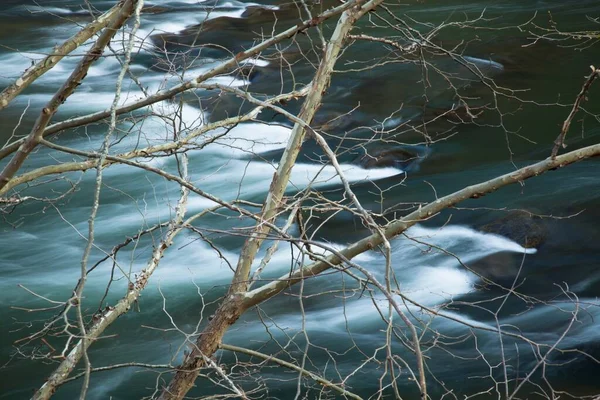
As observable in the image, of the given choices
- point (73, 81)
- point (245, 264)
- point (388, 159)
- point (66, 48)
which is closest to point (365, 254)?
point (388, 159)

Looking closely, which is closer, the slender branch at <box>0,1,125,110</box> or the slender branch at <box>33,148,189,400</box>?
the slender branch at <box>0,1,125,110</box>

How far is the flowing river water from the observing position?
5516 mm

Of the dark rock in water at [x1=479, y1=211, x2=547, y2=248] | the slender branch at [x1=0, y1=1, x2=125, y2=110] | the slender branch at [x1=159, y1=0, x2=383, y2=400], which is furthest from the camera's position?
the dark rock in water at [x1=479, y1=211, x2=547, y2=248]

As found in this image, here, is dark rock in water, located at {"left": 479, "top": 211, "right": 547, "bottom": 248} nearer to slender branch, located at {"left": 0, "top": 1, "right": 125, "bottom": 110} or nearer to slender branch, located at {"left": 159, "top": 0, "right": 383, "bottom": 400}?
slender branch, located at {"left": 159, "top": 0, "right": 383, "bottom": 400}

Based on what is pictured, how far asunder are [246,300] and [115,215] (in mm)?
5783

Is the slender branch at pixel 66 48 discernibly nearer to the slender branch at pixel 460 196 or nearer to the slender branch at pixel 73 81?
the slender branch at pixel 73 81

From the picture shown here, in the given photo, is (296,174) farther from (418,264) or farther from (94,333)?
(94,333)

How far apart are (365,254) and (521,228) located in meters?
1.57

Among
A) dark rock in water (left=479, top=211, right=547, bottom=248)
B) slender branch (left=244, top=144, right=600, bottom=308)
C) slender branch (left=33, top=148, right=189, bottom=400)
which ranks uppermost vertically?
slender branch (left=244, top=144, right=600, bottom=308)

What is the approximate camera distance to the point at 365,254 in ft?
26.0

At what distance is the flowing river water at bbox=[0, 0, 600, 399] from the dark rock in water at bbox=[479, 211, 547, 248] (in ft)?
0.27

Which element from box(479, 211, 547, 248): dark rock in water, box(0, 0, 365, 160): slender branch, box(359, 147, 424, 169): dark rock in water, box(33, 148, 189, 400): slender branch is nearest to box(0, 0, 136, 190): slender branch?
box(0, 0, 365, 160): slender branch

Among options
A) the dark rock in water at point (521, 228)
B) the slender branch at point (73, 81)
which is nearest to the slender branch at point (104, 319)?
the slender branch at point (73, 81)

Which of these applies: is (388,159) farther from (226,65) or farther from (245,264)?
(226,65)
